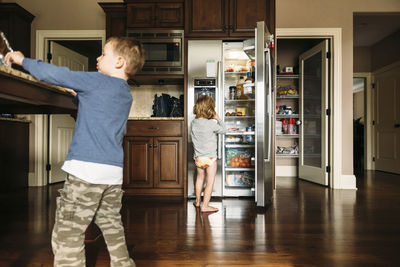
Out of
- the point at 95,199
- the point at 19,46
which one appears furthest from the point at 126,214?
the point at 19,46

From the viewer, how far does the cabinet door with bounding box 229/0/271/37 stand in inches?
135

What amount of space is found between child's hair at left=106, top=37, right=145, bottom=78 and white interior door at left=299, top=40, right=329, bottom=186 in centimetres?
366

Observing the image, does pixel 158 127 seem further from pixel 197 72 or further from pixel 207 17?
pixel 207 17

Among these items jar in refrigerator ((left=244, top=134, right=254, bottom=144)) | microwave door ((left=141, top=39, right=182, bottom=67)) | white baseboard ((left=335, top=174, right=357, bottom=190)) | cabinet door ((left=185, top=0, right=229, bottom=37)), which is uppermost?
cabinet door ((left=185, top=0, right=229, bottom=37))

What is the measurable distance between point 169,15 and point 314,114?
2.72 metres

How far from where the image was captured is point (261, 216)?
2500mm

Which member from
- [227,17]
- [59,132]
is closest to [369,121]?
[227,17]

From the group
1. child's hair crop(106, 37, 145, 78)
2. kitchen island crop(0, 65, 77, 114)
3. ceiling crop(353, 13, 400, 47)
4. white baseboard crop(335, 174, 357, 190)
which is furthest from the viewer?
ceiling crop(353, 13, 400, 47)

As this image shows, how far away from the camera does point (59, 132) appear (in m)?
4.29

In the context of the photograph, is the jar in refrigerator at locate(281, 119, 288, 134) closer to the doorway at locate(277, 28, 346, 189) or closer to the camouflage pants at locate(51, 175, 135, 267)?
the doorway at locate(277, 28, 346, 189)

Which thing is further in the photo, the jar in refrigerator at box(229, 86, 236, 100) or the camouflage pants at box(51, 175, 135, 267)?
the jar in refrigerator at box(229, 86, 236, 100)

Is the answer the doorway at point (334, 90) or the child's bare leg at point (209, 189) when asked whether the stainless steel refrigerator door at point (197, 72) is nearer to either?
the child's bare leg at point (209, 189)

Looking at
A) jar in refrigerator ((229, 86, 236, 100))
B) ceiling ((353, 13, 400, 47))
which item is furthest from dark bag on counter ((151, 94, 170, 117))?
ceiling ((353, 13, 400, 47))

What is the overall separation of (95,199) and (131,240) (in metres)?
0.88
